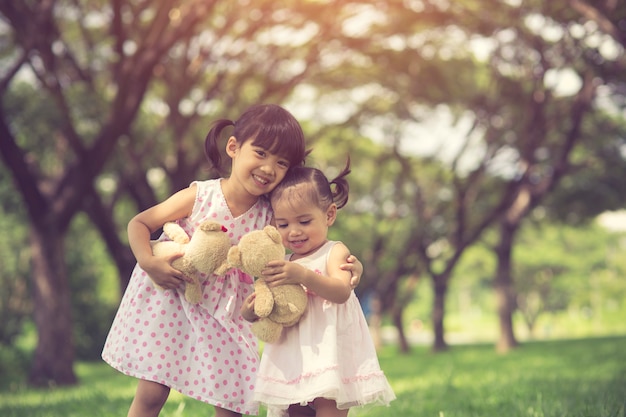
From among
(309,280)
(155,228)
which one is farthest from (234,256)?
(155,228)

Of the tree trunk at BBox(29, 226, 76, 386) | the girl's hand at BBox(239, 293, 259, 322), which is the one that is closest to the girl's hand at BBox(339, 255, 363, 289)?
the girl's hand at BBox(239, 293, 259, 322)

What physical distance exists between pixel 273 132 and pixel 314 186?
32 cm

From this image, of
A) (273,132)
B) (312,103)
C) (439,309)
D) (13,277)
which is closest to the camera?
(273,132)

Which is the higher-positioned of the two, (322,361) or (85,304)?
(322,361)

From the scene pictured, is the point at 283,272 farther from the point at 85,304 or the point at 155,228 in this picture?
the point at 85,304

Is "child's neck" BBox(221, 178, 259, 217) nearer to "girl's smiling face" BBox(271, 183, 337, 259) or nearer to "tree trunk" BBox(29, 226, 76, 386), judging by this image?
"girl's smiling face" BBox(271, 183, 337, 259)

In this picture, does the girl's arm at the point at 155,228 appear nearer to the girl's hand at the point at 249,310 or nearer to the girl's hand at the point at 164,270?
the girl's hand at the point at 164,270

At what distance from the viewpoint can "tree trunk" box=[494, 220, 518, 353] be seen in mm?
18922

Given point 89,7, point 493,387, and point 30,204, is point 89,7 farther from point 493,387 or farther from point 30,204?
point 493,387

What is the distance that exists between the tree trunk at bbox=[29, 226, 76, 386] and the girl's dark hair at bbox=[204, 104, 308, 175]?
8766mm

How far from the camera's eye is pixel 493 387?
264 inches

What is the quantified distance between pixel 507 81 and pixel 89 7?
8.91m

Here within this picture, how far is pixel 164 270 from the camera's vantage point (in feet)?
11.6

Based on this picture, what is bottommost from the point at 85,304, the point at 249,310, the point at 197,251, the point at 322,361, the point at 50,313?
the point at 85,304
